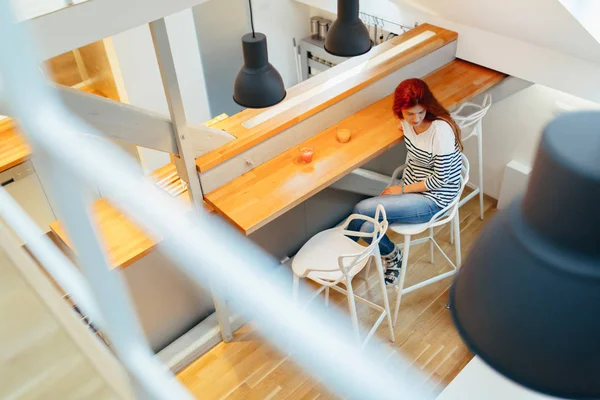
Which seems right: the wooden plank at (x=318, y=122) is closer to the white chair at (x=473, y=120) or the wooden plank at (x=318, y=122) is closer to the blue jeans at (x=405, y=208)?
the white chair at (x=473, y=120)

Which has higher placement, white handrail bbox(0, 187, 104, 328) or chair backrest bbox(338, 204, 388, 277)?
white handrail bbox(0, 187, 104, 328)

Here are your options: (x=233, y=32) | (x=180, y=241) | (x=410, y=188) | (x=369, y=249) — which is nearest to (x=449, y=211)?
(x=410, y=188)

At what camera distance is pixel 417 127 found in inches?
114

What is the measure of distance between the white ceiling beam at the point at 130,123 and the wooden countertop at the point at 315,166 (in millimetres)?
282

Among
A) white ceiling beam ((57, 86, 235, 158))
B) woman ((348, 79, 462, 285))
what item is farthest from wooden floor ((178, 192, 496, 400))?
white ceiling beam ((57, 86, 235, 158))

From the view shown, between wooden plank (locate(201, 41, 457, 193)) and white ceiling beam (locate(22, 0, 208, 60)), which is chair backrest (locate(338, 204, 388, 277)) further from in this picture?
white ceiling beam (locate(22, 0, 208, 60))

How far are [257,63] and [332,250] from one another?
0.99 m

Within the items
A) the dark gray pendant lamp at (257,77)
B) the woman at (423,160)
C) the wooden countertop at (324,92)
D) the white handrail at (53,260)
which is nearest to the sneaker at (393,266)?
the woman at (423,160)

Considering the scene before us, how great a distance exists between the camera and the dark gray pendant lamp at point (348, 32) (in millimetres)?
2871

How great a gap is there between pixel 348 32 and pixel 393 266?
1.36m

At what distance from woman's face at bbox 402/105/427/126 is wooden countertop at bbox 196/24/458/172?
0.43 meters

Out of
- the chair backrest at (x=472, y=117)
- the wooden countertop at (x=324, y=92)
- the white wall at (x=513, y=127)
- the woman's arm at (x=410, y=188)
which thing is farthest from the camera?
the white wall at (x=513, y=127)

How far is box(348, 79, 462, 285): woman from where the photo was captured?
2.81m

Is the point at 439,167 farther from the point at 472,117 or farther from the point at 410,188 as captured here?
the point at 472,117
